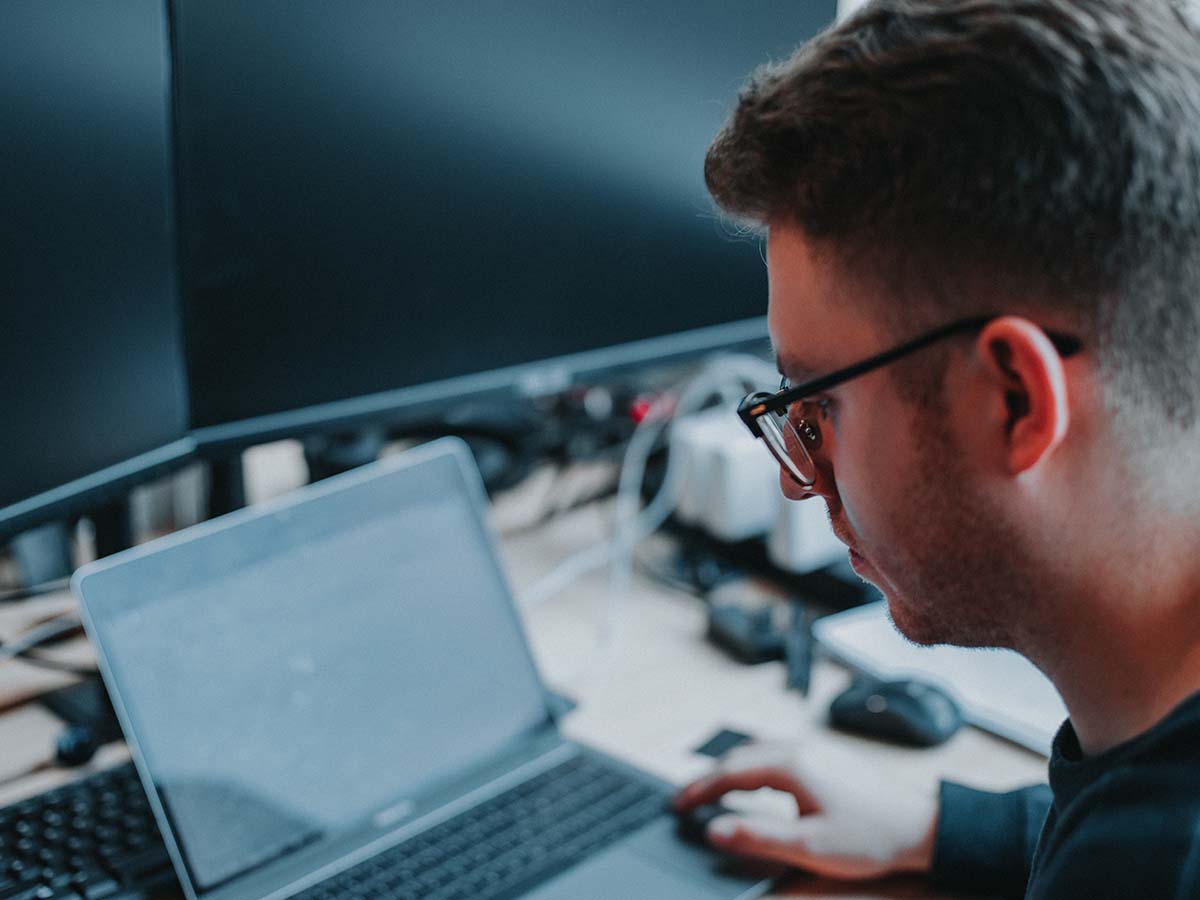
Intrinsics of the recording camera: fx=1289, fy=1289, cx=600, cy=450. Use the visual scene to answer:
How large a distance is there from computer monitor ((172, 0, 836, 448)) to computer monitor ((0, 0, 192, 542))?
0.02m

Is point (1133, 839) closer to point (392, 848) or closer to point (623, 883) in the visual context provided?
point (623, 883)

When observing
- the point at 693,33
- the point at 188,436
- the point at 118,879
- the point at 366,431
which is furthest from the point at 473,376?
the point at 118,879

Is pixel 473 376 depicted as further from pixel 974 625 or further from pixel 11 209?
pixel 974 625

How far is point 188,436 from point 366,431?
0.76 feet

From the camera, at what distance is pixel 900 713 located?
99 cm

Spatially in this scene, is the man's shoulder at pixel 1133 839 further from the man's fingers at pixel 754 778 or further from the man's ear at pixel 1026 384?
the man's fingers at pixel 754 778

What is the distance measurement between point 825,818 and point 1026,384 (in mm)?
382

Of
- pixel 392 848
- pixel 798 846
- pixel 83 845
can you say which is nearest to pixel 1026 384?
pixel 798 846

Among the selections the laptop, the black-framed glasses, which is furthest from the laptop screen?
the black-framed glasses

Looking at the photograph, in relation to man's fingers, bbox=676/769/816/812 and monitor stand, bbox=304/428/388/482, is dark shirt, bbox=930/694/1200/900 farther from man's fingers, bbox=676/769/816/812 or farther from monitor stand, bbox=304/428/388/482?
monitor stand, bbox=304/428/388/482

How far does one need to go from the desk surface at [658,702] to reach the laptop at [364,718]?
68 millimetres

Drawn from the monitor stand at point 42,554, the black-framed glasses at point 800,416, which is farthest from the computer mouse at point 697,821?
the monitor stand at point 42,554

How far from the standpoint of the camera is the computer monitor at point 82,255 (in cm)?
77

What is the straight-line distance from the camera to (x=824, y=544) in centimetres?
124
